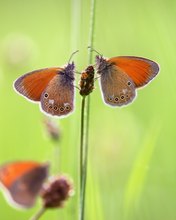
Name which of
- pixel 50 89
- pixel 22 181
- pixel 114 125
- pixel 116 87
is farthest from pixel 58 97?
pixel 114 125

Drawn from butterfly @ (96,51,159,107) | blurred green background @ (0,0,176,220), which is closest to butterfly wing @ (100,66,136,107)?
butterfly @ (96,51,159,107)

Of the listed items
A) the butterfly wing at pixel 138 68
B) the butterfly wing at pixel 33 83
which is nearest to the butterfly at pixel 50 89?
the butterfly wing at pixel 33 83

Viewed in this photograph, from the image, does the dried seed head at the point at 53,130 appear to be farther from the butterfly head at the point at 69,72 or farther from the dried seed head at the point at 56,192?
the dried seed head at the point at 56,192

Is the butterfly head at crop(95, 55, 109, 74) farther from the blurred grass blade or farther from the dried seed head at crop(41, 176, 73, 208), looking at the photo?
the dried seed head at crop(41, 176, 73, 208)

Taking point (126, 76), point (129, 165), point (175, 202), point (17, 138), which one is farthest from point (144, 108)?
point (126, 76)

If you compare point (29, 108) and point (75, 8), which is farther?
point (29, 108)

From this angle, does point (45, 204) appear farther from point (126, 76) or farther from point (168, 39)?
point (168, 39)
